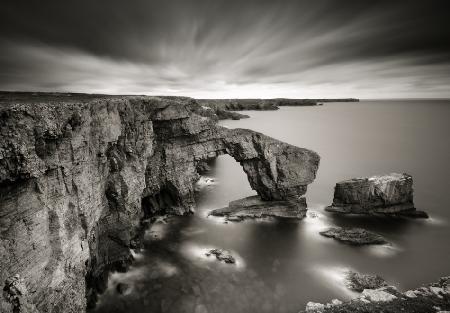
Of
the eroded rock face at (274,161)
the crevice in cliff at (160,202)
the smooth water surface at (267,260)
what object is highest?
the eroded rock face at (274,161)

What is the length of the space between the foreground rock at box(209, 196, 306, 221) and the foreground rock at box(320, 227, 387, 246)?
174 inches

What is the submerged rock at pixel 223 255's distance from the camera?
83.5 ft

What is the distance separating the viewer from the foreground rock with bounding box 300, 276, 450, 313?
57.3 feet

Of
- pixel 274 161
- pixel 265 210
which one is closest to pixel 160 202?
pixel 265 210

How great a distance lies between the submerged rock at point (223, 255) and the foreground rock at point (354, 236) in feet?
36.3

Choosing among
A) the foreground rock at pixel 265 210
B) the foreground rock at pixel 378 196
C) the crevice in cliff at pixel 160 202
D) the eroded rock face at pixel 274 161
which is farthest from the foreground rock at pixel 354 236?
the crevice in cliff at pixel 160 202

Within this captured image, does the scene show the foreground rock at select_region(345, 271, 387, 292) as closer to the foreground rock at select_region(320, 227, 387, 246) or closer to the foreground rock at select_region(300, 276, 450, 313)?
the foreground rock at select_region(300, 276, 450, 313)

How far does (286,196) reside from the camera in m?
34.6

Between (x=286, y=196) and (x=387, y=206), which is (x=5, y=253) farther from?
(x=387, y=206)

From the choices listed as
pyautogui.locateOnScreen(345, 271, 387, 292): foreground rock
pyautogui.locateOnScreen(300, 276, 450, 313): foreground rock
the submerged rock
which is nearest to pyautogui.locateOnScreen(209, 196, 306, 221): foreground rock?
the submerged rock

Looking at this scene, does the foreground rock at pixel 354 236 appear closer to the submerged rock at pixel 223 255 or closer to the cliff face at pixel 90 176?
the cliff face at pixel 90 176

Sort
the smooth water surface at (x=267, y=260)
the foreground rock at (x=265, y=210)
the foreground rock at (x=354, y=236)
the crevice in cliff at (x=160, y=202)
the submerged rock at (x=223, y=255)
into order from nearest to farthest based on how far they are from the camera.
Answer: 1. the smooth water surface at (x=267, y=260)
2. the submerged rock at (x=223, y=255)
3. the foreground rock at (x=354, y=236)
4. the crevice in cliff at (x=160, y=202)
5. the foreground rock at (x=265, y=210)

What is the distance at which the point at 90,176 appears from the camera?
1844 centimetres

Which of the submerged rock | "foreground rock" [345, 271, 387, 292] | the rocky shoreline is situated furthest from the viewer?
the submerged rock
